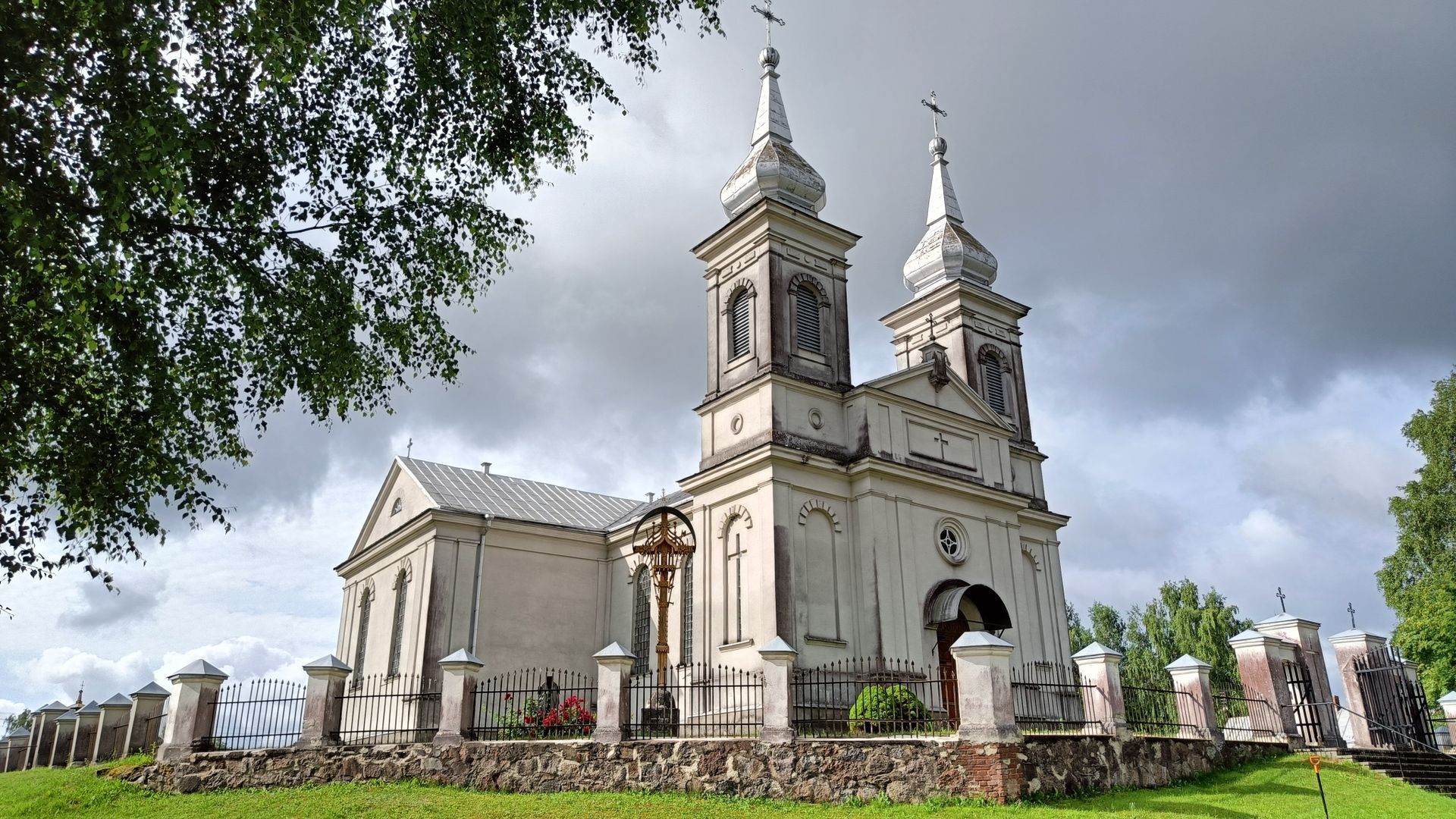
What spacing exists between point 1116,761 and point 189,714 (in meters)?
14.4

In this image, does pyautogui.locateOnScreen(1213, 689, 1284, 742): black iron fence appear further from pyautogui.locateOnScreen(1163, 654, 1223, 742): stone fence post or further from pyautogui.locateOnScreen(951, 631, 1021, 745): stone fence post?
pyautogui.locateOnScreen(951, 631, 1021, 745): stone fence post

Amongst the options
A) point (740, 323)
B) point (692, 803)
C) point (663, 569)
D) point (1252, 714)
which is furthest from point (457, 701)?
point (1252, 714)

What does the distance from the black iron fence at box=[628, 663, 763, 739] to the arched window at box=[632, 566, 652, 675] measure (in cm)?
253

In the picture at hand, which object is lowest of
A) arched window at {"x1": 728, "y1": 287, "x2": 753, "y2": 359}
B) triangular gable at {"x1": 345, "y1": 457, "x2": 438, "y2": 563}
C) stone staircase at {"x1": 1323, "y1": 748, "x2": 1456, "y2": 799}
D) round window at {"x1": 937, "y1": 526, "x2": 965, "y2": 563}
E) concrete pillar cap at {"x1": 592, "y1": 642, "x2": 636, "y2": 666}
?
stone staircase at {"x1": 1323, "y1": 748, "x2": 1456, "y2": 799}

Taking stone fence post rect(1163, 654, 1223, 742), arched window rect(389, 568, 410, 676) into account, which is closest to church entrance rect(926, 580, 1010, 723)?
stone fence post rect(1163, 654, 1223, 742)

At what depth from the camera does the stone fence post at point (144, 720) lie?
19.6 metres

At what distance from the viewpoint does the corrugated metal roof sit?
88.4 ft

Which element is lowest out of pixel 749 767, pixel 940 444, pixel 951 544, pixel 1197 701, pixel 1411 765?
pixel 1411 765

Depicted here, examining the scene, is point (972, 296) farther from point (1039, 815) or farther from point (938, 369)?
point (1039, 815)

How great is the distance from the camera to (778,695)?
13.9 metres

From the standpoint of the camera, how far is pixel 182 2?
9.13m

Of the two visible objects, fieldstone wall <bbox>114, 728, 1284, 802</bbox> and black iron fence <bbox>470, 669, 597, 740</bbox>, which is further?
black iron fence <bbox>470, 669, 597, 740</bbox>

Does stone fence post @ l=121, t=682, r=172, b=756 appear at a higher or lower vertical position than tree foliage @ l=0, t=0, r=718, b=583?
lower

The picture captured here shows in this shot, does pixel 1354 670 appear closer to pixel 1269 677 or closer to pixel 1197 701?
pixel 1269 677
